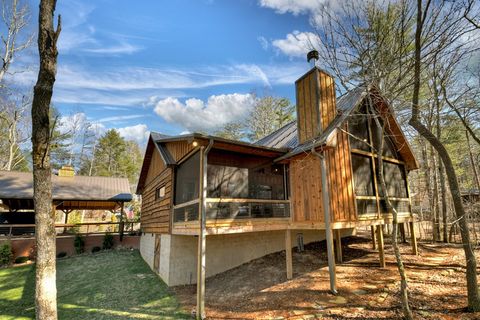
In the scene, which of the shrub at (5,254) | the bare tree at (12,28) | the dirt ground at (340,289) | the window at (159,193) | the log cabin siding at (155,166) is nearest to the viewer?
the dirt ground at (340,289)

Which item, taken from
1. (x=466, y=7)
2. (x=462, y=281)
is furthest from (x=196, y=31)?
(x=462, y=281)

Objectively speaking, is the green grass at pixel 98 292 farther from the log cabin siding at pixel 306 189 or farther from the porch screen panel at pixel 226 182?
the log cabin siding at pixel 306 189

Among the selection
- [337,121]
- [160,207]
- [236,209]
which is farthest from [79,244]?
[337,121]

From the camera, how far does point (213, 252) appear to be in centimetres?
Result: 865

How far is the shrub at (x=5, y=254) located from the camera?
11.8 m

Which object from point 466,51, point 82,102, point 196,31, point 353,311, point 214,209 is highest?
point 82,102

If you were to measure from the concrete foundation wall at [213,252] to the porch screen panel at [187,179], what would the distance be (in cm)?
145

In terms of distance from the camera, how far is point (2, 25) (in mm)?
15875

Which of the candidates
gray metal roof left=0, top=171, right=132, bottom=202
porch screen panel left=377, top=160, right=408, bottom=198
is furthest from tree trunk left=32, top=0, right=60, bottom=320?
gray metal roof left=0, top=171, right=132, bottom=202

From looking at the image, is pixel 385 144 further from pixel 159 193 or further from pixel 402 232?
pixel 159 193

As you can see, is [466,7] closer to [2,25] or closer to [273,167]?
[273,167]

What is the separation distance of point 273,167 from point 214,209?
2.79m

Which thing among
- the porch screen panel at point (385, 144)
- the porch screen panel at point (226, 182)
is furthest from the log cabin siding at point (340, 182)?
the porch screen panel at point (226, 182)

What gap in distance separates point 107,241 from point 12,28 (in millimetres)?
15243
